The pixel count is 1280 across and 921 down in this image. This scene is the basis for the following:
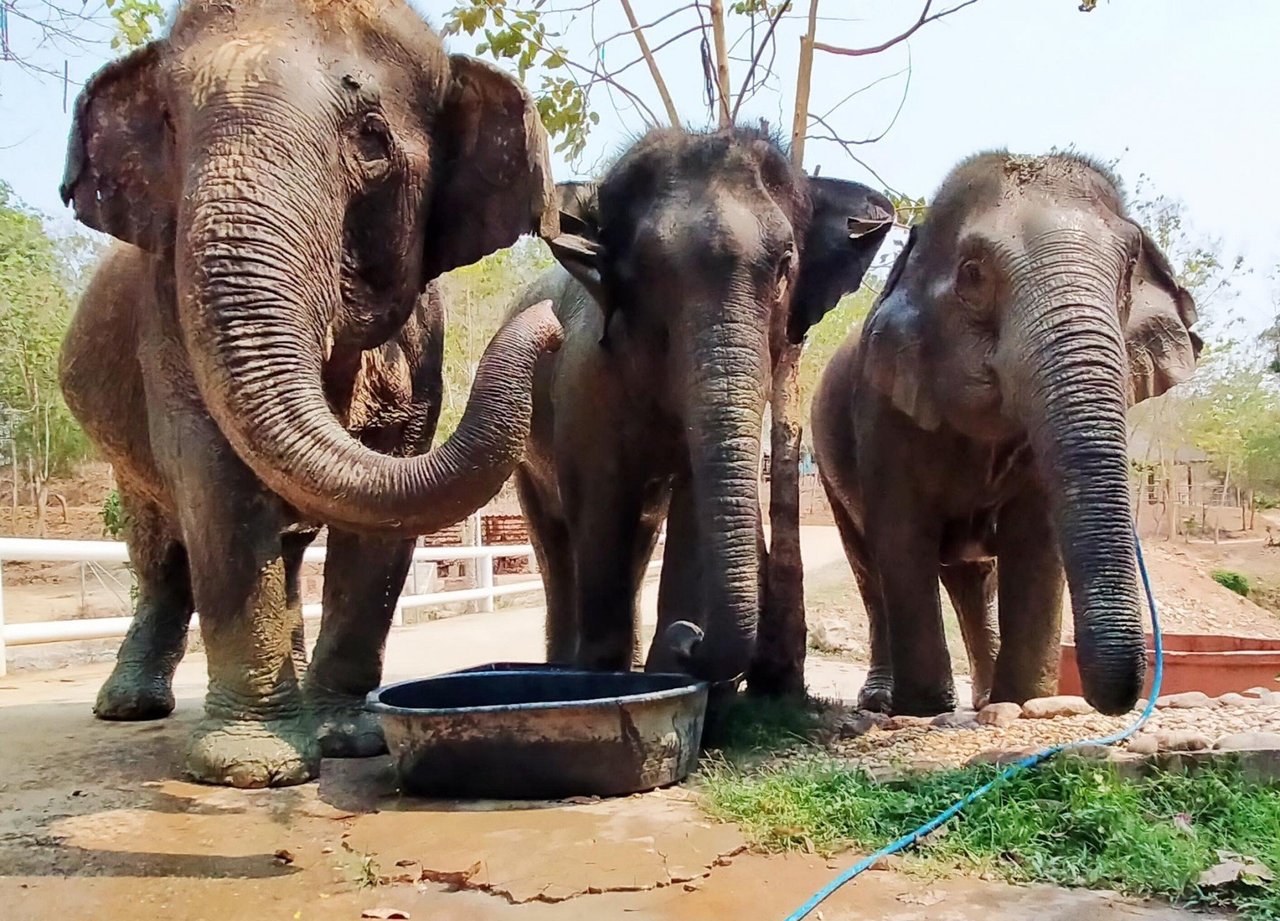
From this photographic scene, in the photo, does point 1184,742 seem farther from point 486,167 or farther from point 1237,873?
point 486,167

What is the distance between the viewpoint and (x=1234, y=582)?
979 inches

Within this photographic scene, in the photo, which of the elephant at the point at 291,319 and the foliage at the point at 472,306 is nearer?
the elephant at the point at 291,319

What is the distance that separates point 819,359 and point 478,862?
25204mm

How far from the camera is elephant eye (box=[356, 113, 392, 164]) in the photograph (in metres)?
4.35

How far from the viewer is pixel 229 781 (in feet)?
14.0

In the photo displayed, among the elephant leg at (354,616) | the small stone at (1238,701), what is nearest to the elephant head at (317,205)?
the elephant leg at (354,616)

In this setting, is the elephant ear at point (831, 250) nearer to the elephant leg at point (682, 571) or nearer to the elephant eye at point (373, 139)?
the elephant leg at point (682, 571)

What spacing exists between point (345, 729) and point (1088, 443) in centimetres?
310

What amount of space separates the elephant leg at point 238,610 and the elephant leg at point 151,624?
5.76 ft

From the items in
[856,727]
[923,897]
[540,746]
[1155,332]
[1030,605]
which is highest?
[1155,332]

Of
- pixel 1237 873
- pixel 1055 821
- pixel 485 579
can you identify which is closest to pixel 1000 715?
pixel 1055 821

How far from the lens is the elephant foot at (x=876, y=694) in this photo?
698cm

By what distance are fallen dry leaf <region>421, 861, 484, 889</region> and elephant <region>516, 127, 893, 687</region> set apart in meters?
1.42

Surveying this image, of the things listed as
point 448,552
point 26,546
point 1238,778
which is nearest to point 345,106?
point 1238,778
